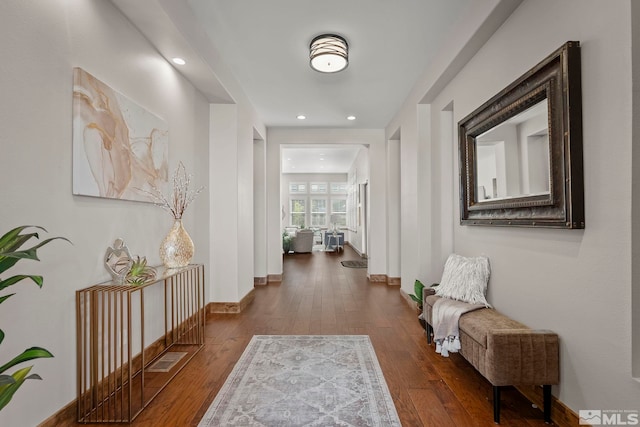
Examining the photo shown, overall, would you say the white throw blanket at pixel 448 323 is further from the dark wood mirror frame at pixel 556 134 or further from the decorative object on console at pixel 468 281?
the dark wood mirror frame at pixel 556 134

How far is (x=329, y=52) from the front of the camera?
3084mm

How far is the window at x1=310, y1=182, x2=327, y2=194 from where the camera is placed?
45.1 ft

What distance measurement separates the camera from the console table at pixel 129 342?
1960 millimetres

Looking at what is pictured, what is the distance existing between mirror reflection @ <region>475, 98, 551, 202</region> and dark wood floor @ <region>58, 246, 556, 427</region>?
1330 millimetres

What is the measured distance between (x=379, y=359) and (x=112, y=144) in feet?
8.23

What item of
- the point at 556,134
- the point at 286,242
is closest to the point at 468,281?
the point at 556,134

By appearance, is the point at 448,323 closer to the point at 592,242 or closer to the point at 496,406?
the point at 496,406

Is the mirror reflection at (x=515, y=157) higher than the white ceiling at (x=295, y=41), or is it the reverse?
the white ceiling at (x=295, y=41)

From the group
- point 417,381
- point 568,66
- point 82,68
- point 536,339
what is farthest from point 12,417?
point 568,66

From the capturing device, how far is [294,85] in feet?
13.7

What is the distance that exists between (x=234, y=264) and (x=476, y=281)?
2700mm

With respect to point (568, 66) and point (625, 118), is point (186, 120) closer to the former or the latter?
point (568, 66)

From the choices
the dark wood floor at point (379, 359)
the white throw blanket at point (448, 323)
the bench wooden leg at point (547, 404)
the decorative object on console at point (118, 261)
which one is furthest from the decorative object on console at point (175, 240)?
the bench wooden leg at point (547, 404)

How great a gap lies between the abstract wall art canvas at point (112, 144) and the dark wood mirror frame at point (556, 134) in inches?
103
